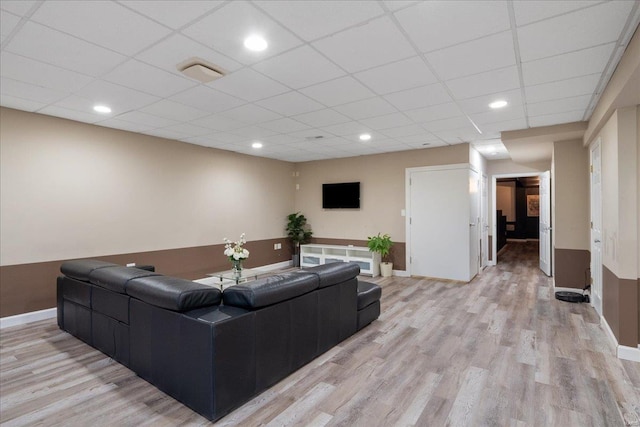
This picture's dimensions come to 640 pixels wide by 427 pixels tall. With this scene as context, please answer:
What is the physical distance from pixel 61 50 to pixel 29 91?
1.30 m

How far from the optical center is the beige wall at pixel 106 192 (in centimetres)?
391

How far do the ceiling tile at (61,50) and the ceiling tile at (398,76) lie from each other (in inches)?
83.7

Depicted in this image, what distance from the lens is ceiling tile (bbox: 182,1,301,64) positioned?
2010mm

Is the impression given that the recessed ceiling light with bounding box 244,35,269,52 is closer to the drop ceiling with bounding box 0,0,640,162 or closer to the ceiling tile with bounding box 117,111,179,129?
the drop ceiling with bounding box 0,0,640,162

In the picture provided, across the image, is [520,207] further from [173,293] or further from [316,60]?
[173,293]

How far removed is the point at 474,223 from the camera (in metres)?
6.33

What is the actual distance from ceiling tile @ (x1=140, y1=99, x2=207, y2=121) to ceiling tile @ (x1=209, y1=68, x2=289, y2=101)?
80 centimetres

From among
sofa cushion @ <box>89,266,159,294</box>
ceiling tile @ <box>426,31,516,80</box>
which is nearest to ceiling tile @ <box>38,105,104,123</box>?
sofa cushion @ <box>89,266,159,294</box>

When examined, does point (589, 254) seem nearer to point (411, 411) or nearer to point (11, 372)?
point (411, 411)

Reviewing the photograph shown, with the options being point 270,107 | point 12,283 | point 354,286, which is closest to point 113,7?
point 270,107

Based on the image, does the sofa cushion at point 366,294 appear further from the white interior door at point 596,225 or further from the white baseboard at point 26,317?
the white baseboard at point 26,317

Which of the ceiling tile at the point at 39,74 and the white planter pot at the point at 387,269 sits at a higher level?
the ceiling tile at the point at 39,74

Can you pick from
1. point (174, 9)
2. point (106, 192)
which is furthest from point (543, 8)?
point (106, 192)

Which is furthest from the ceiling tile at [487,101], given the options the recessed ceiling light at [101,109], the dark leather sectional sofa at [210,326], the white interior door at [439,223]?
the recessed ceiling light at [101,109]
